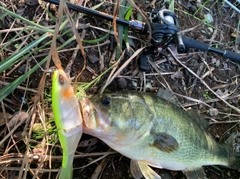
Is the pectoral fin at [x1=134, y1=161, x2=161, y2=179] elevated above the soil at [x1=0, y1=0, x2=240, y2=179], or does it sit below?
below

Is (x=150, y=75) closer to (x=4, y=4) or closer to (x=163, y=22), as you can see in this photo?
(x=163, y=22)

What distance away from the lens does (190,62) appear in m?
3.69

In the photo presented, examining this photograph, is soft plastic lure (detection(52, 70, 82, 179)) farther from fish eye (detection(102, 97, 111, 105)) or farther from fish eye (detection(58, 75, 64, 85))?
fish eye (detection(102, 97, 111, 105))

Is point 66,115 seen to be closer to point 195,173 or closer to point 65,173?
point 65,173

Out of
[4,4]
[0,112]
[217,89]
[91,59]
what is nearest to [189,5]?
[217,89]

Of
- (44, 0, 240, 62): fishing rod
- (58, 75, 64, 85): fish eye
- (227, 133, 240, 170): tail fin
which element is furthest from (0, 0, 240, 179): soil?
(58, 75, 64, 85): fish eye

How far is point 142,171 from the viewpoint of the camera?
114 inches

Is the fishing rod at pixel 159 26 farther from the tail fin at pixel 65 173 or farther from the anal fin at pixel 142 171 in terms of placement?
the tail fin at pixel 65 173

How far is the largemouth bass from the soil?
271mm

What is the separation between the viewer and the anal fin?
9.43ft


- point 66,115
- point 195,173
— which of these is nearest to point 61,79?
point 66,115

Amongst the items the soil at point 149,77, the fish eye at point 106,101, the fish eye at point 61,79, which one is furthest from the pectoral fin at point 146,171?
the fish eye at point 61,79

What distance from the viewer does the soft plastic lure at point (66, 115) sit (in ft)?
7.00

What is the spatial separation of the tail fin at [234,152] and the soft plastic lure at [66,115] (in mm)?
1600
